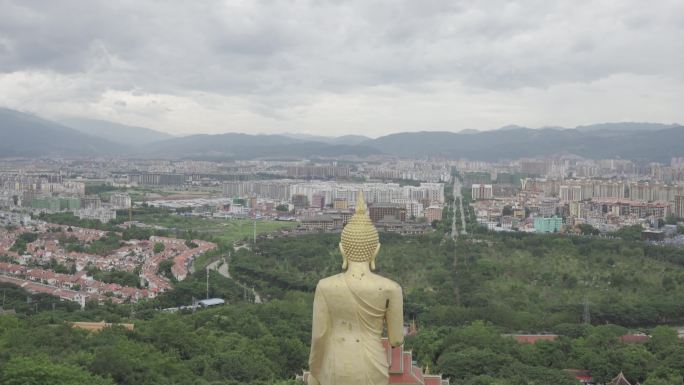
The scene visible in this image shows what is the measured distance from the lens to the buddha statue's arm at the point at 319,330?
4.66m

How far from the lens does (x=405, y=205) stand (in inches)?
1628

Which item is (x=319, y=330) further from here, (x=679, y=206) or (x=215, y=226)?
(x=679, y=206)

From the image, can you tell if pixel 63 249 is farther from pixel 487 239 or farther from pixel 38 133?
pixel 38 133

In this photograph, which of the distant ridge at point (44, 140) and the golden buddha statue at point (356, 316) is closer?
the golden buddha statue at point (356, 316)

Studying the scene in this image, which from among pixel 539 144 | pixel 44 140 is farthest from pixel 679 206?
pixel 44 140

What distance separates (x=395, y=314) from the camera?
4637mm

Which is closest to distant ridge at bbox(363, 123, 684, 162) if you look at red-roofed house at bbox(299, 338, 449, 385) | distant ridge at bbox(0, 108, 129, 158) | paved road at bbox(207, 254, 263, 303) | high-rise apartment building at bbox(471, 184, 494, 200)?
high-rise apartment building at bbox(471, 184, 494, 200)

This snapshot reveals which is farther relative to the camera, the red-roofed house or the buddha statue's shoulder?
the red-roofed house

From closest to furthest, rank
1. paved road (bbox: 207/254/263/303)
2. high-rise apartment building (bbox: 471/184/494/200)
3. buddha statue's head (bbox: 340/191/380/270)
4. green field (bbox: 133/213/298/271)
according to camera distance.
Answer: buddha statue's head (bbox: 340/191/380/270), paved road (bbox: 207/254/263/303), green field (bbox: 133/213/298/271), high-rise apartment building (bbox: 471/184/494/200)

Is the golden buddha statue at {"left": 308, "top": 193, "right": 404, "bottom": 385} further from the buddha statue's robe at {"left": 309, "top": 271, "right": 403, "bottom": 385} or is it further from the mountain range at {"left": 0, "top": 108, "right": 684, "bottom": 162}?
the mountain range at {"left": 0, "top": 108, "right": 684, "bottom": 162}

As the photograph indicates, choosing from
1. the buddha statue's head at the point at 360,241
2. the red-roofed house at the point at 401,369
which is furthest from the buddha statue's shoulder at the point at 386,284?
the red-roofed house at the point at 401,369

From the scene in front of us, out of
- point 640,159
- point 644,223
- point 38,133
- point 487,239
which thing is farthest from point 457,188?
point 38,133

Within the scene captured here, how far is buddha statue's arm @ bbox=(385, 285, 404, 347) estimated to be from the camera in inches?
181

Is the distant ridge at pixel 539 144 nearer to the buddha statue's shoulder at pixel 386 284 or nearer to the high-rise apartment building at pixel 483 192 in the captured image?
the high-rise apartment building at pixel 483 192
